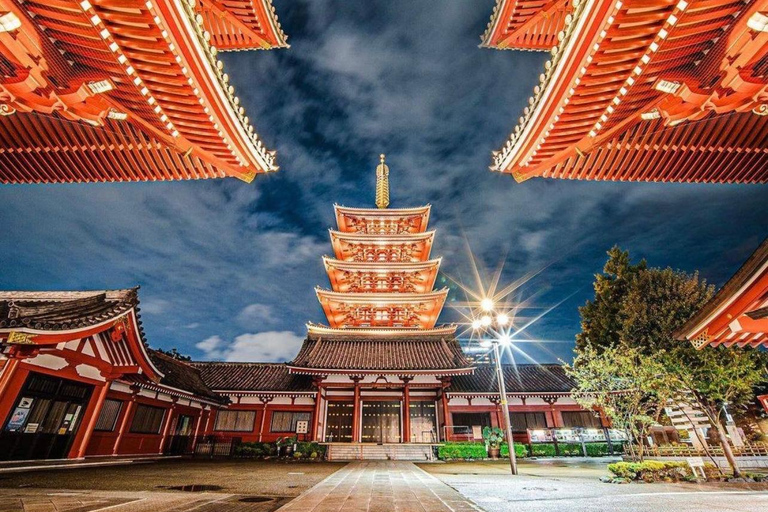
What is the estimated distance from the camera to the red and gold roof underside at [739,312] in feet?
16.5

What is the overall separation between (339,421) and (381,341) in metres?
5.47

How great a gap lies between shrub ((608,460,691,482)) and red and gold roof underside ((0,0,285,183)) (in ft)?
35.2

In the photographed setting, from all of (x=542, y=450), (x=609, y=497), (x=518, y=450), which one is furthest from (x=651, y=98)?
(x=542, y=450)

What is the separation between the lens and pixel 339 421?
20.1m

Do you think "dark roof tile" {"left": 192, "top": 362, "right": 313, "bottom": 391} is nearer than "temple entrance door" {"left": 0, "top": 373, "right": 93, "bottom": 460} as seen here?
No

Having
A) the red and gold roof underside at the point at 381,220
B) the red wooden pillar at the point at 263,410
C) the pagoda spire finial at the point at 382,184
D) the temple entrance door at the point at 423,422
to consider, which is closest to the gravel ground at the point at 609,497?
the temple entrance door at the point at 423,422

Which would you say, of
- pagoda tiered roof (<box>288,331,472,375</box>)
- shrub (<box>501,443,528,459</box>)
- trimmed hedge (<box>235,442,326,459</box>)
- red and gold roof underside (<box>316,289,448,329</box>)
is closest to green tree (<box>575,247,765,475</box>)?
shrub (<box>501,443,528,459</box>)

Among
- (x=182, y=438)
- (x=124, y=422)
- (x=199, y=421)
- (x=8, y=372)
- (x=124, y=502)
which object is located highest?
(x=8, y=372)

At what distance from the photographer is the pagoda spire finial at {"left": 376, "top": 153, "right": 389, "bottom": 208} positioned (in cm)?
2988

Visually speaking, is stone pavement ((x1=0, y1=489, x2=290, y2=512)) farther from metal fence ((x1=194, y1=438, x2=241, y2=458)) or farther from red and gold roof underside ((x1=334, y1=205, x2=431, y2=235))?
red and gold roof underside ((x1=334, y1=205, x2=431, y2=235))

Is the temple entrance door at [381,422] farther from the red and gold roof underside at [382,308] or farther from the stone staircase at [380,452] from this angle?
the red and gold roof underside at [382,308]

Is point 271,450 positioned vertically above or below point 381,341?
below

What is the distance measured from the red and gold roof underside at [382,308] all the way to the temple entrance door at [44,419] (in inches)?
569

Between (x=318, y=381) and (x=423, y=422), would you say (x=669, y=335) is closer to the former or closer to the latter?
(x=423, y=422)
